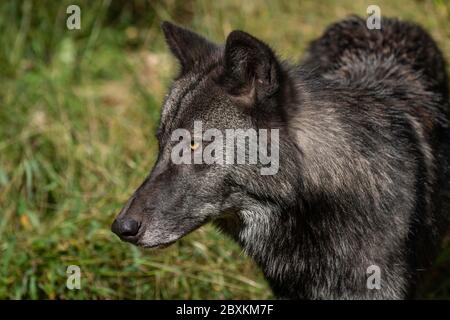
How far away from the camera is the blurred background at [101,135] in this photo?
5.14 meters

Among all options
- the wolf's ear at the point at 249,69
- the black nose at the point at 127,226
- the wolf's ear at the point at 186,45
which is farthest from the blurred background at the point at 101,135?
the black nose at the point at 127,226

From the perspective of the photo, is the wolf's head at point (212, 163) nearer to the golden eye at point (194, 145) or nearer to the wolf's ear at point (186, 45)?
the golden eye at point (194, 145)

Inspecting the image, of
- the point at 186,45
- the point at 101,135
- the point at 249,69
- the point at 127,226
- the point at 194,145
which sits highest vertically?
the point at 186,45

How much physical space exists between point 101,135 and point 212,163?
10.2ft

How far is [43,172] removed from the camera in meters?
6.16

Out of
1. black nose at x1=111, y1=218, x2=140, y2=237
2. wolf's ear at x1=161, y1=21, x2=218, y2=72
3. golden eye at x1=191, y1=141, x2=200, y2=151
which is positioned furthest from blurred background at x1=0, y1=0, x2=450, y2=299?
black nose at x1=111, y1=218, x2=140, y2=237

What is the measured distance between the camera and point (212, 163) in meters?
3.69

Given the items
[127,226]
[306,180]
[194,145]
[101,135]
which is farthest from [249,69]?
[101,135]

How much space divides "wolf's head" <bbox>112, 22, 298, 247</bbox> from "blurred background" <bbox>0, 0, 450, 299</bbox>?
0.62 metres

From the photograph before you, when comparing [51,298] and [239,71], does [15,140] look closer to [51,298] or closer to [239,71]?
[51,298]

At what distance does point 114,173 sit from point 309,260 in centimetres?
248

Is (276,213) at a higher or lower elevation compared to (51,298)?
higher

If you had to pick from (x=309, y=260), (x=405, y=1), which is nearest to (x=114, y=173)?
(x=309, y=260)

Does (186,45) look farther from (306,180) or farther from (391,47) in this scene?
(391,47)
